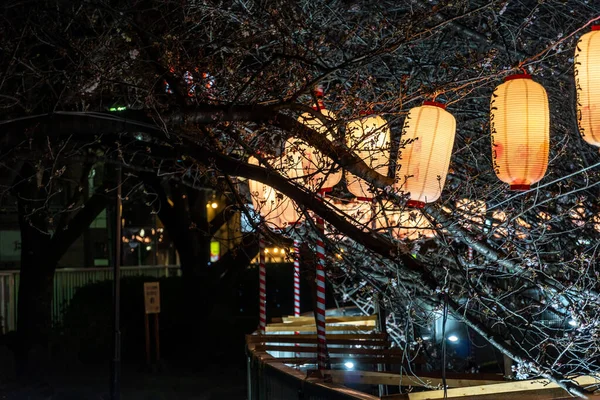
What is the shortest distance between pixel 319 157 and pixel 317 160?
→ 0.34 meters

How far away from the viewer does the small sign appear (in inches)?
696

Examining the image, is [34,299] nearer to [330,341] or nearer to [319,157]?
[330,341]

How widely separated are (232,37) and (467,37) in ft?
10.7

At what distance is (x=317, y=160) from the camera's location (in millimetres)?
7926

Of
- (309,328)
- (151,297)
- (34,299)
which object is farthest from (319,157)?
(151,297)

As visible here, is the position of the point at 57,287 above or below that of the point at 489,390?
above

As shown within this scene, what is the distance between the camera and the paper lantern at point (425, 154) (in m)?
6.84

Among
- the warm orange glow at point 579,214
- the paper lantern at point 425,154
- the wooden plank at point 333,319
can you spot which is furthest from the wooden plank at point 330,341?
the paper lantern at point 425,154

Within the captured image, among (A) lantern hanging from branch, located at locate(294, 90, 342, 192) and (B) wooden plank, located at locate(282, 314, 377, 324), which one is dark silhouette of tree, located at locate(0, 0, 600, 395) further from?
(B) wooden plank, located at locate(282, 314, 377, 324)

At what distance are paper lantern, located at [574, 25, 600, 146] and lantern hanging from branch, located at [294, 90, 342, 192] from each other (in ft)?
7.59

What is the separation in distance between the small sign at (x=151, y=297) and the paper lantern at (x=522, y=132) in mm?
12765

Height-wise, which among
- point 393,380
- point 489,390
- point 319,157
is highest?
point 319,157

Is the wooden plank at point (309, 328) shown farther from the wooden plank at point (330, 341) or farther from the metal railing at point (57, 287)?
the metal railing at point (57, 287)

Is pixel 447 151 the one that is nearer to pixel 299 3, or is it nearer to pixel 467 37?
pixel 467 37
